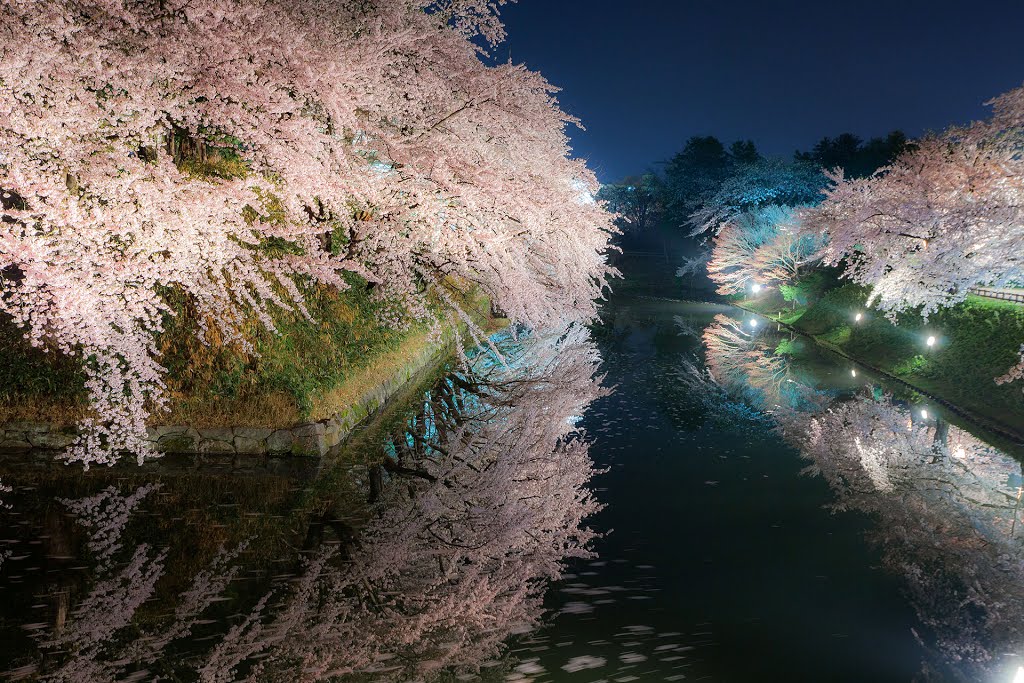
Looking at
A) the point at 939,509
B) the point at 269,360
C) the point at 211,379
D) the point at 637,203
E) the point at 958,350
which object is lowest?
the point at 939,509

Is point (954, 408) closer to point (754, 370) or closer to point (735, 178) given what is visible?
point (754, 370)

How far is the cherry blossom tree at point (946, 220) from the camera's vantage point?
61.7 ft

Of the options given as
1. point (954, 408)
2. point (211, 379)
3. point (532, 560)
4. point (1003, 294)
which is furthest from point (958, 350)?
point (211, 379)

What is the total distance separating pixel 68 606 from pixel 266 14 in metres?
9.52

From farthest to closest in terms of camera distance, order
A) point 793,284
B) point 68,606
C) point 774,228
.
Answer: point 774,228 → point 793,284 → point 68,606

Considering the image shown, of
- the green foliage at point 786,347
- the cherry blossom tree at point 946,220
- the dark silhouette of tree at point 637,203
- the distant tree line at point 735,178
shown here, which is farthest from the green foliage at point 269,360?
the dark silhouette of tree at point 637,203

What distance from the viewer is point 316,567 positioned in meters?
8.26

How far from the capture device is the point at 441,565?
8.45 metres

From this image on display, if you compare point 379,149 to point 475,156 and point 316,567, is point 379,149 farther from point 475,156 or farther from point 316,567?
point 316,567

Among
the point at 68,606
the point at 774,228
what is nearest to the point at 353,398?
the point at 68,606

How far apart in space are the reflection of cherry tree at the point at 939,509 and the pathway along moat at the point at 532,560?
0.05 metres

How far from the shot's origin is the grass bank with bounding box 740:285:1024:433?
18188 mm

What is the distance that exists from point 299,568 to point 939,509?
9108 mm

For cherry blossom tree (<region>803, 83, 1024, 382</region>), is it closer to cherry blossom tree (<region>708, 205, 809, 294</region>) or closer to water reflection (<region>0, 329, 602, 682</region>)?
water reflection (<region>0, 329, 602, 682</region>)
